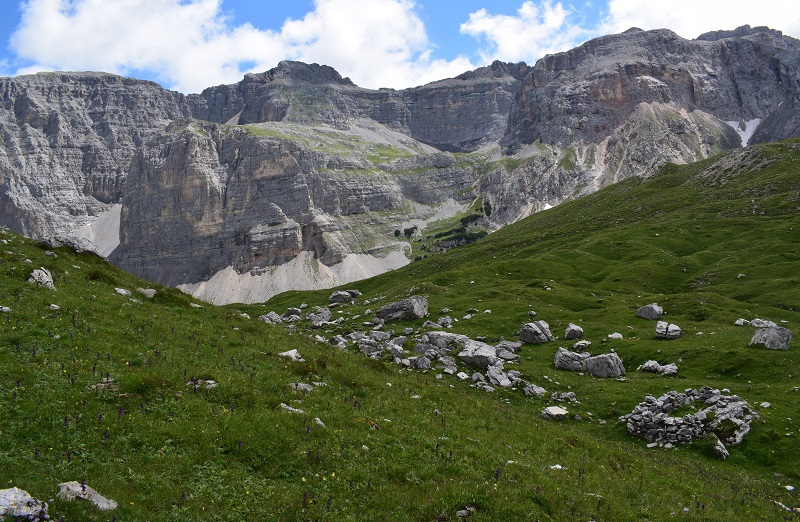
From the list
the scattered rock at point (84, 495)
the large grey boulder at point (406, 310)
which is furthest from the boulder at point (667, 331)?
the scattered rock at point (84, 495)

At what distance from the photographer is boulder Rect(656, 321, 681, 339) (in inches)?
2168

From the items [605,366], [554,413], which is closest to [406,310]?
[605,366]

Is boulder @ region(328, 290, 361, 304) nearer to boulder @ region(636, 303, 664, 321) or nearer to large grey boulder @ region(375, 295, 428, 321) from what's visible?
large grey boulder @ region(375, 295, 428, 321)

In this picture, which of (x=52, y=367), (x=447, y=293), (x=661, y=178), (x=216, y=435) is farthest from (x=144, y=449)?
Result: (x=661, y=178)

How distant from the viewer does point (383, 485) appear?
14883mm

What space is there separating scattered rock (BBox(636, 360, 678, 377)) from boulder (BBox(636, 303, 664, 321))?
20156 millimetres

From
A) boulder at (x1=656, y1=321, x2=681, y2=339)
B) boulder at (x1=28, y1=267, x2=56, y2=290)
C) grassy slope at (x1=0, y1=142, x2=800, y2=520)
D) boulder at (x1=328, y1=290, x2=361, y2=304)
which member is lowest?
boulder at (x1=328, y1=290, x2=361, y2=304)

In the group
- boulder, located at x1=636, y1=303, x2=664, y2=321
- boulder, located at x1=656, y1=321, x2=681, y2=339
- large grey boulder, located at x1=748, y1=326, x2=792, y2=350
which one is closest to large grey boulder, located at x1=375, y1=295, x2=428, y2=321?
boulder, located at x1=636, y1=303, x2=664, y2=321

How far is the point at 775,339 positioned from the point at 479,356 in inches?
951

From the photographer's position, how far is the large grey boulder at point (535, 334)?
2327 inches

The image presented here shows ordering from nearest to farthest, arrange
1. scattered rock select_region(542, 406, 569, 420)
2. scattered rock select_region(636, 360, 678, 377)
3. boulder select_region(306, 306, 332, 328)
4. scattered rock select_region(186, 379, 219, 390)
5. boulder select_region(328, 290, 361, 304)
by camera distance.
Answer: scattered rock select_region(186, 379, 219, 390), scattered rock select_region(542, 406, 569, 420), scattered rock select_region(636, 360, 678, 377), boulder select_region(306, 306, 332, 328), boulder select_region(328, 290, 361, 304)

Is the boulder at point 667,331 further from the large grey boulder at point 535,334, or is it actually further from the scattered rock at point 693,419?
the scattered rock at point 693,419

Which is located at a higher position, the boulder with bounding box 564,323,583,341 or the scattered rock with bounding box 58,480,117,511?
the scattered rock with bounding box 58,480,117,511

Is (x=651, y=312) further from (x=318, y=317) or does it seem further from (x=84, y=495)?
(x=84, y=495)
